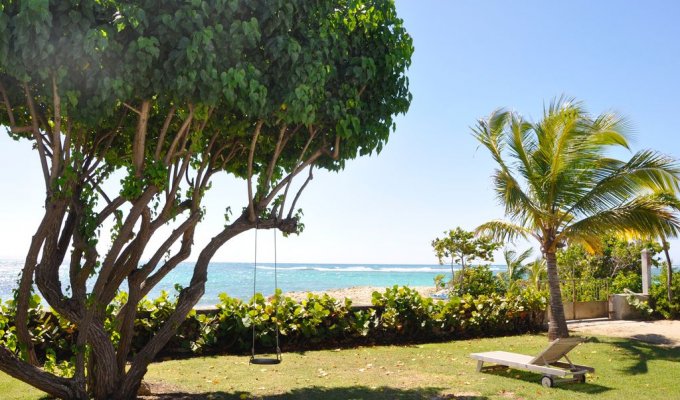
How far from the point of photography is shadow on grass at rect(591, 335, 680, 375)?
10938mm

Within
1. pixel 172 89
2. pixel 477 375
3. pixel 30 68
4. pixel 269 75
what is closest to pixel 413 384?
pixel 477 375

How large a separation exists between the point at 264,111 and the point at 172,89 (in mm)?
1136

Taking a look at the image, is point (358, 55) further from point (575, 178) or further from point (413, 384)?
point (575, 178)

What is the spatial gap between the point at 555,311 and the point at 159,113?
1018 centimetres

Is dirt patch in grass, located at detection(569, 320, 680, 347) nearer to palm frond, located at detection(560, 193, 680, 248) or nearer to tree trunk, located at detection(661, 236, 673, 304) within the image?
tree trunk, located at detection(661, 236, 673, 304)

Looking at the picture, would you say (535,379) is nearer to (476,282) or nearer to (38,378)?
(38,378)

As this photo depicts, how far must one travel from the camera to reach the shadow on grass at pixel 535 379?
909 centimetres

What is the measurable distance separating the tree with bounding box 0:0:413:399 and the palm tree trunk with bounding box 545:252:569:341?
25.7 ft

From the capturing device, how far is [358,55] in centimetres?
814

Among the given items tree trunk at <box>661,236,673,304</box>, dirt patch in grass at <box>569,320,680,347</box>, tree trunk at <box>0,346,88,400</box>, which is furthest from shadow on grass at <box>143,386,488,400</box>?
tree trunk at <box>661,236,673,304</box>

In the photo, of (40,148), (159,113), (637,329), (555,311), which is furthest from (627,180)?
(40,148)

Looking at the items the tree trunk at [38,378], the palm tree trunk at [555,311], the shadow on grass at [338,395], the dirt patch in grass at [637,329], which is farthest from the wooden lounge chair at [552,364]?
the tree trunk at [38,378]

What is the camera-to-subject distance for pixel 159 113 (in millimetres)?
8445

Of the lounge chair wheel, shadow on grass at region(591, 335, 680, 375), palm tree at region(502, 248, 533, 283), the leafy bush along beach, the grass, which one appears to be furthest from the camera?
palm tree at region(502, 248, 533, 283)
